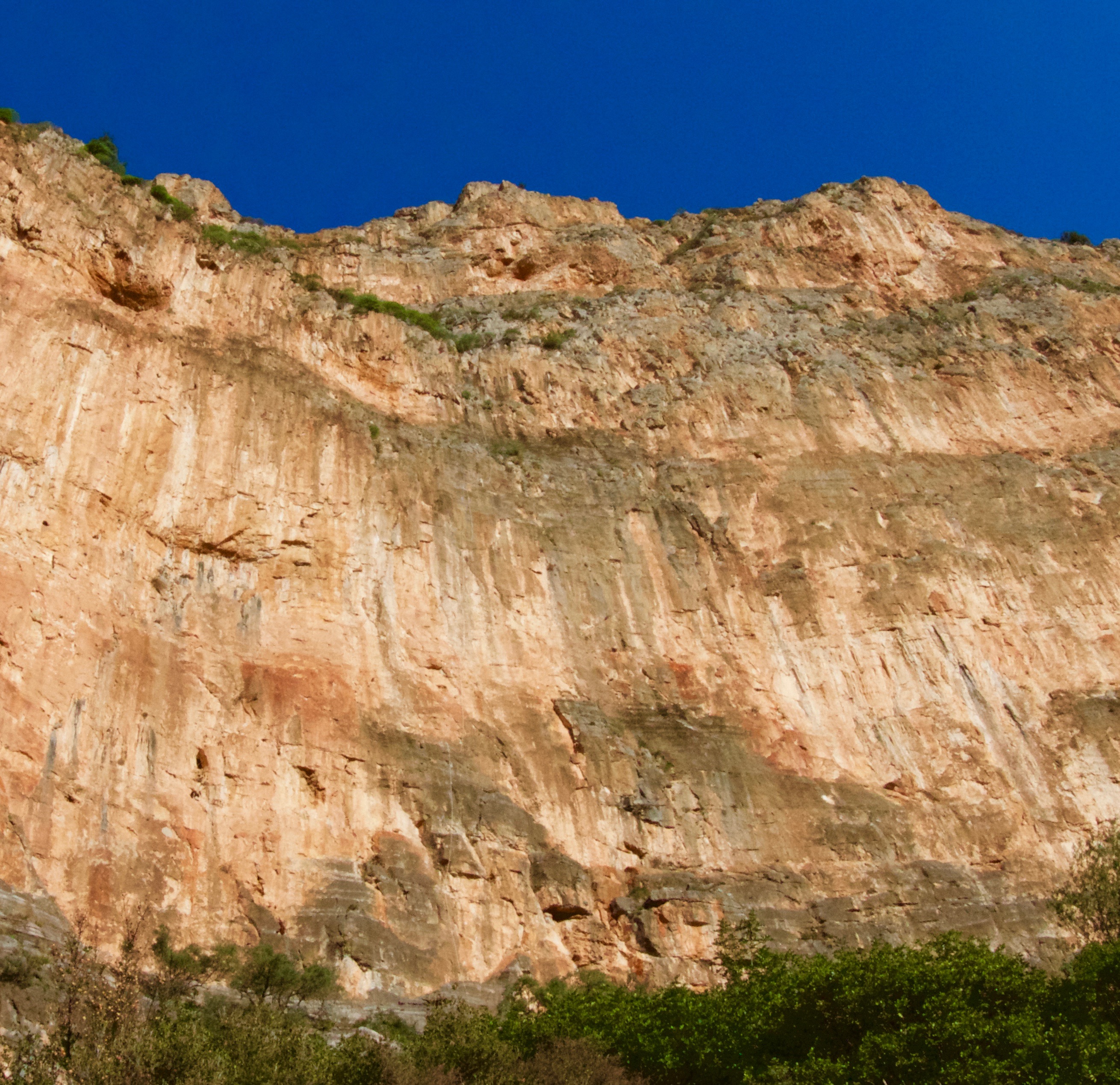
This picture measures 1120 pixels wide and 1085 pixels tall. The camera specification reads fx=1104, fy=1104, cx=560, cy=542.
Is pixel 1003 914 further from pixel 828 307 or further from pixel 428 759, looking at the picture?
pixel 828 307

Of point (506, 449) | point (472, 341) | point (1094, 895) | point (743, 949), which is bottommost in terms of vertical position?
point (743, 949)

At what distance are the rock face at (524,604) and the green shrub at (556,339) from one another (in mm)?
591

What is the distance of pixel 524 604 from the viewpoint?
2577cm

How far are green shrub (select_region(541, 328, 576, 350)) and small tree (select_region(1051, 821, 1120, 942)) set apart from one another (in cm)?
1916

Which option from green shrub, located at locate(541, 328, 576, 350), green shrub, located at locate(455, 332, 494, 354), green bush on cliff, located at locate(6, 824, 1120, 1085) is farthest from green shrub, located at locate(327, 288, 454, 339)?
green bush on cliff, located at locate(6, 824, 1120, 1085)

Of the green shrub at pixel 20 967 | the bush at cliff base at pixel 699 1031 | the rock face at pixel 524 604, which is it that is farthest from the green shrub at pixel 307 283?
the green shrub at pixel 20 967

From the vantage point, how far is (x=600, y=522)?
92.4ft

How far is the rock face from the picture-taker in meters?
19.3

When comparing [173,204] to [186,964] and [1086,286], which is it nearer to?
[186,964]

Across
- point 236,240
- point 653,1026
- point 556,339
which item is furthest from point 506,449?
point 653,1026

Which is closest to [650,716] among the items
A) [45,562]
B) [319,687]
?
[319,687]

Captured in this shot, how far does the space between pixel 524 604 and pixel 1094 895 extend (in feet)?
42.6

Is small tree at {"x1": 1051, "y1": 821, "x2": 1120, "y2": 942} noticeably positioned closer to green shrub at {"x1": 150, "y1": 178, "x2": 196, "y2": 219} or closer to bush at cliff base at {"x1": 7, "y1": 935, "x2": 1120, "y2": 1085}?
bush at cliff base at {"x1": 7, "y1": 935, "x2": 1120, "y2": 1085}

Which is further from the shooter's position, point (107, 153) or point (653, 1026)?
point (107, 153)
